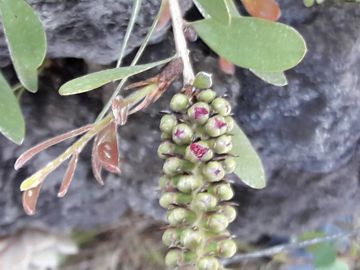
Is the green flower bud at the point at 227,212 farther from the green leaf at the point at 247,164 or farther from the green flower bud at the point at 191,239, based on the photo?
the green leaf at the point at 247,164

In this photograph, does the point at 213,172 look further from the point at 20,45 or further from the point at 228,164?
the point at 20,45

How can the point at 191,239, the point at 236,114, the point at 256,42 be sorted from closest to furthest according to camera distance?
the point at 191,239 → the point at 256,42 → the point at 236,114

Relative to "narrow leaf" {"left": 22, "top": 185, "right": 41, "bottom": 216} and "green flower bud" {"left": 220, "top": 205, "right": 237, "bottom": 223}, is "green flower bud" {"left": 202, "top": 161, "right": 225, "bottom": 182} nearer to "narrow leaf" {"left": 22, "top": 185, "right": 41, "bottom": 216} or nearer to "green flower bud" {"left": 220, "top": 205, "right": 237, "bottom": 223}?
"green flower bud" {"left": 220, "top": 205, "right": 237, "bottom": 223}

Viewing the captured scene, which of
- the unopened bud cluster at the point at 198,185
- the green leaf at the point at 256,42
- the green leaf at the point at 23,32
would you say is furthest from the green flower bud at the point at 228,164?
the green leaf at the point at 23,32

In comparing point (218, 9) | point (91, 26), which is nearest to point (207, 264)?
point (218, 9)

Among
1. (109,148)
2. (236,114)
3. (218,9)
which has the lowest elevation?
(236,114)
